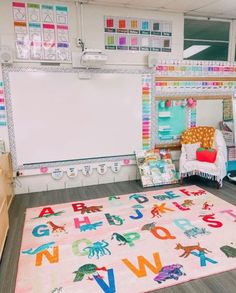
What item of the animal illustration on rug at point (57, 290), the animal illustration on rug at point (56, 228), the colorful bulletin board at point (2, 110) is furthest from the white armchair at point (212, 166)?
the colorful bulletin board at point (2, 110)

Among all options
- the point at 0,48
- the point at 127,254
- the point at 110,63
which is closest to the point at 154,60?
the point at 110,63

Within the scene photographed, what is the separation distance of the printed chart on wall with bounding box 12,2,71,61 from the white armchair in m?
2.36

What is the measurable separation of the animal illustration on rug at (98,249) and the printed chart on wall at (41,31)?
256cm

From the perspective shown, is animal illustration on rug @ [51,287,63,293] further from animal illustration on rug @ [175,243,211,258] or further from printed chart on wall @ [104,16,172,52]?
printed chart on wall @ [104,16,172,52]

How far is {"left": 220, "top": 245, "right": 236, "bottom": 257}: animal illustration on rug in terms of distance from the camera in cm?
216

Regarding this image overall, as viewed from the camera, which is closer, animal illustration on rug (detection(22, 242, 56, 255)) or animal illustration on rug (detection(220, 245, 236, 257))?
animal illustration on rug (detection(220, 245, 236, 257))

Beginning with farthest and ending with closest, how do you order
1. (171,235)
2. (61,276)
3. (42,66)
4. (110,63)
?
1. (110,63)
2. (42,66)
3. (171,235)
4. (61,276)

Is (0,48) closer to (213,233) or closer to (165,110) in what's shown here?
(165,110)

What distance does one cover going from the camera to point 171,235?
2488mm

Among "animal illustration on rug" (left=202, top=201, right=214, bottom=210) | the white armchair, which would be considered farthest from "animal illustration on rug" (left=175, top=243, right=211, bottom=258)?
the white armchair

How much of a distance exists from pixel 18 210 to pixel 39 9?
8.83 ft

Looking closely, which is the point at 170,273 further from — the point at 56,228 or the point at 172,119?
the point at 172,119

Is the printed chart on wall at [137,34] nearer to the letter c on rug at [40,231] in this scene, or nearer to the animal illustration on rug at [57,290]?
the letter c on rug at [40,231]

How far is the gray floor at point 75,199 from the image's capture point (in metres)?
1.83
